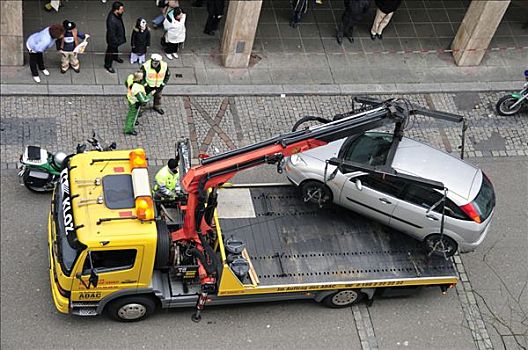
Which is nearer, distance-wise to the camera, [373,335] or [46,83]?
[373,335]

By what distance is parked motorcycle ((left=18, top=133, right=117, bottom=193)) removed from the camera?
46.1 ft

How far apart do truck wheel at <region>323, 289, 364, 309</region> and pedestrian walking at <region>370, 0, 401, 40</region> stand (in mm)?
7874

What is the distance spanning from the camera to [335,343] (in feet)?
43.4

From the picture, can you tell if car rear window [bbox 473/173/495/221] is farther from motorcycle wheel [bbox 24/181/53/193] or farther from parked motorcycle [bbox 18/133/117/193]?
motorcycle wheel [bbox 24/181/53/193]

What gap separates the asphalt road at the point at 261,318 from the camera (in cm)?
1275

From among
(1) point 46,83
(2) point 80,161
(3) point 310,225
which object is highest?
(2) point 80,161

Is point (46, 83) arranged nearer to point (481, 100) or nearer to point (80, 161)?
point (80, 161)

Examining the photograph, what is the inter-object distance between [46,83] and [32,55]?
2.07 feet

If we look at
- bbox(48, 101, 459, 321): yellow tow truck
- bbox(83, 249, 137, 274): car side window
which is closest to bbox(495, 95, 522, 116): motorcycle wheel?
bbox(48, 101, 459, 321): yellow tow truck

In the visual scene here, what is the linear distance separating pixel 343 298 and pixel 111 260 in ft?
13.0

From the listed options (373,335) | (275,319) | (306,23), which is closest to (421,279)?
(373,335)

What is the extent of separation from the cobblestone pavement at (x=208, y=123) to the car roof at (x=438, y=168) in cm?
315

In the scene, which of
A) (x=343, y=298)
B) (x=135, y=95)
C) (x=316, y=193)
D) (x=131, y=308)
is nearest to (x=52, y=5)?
(x=135, y=95)

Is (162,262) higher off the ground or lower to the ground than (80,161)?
lower
